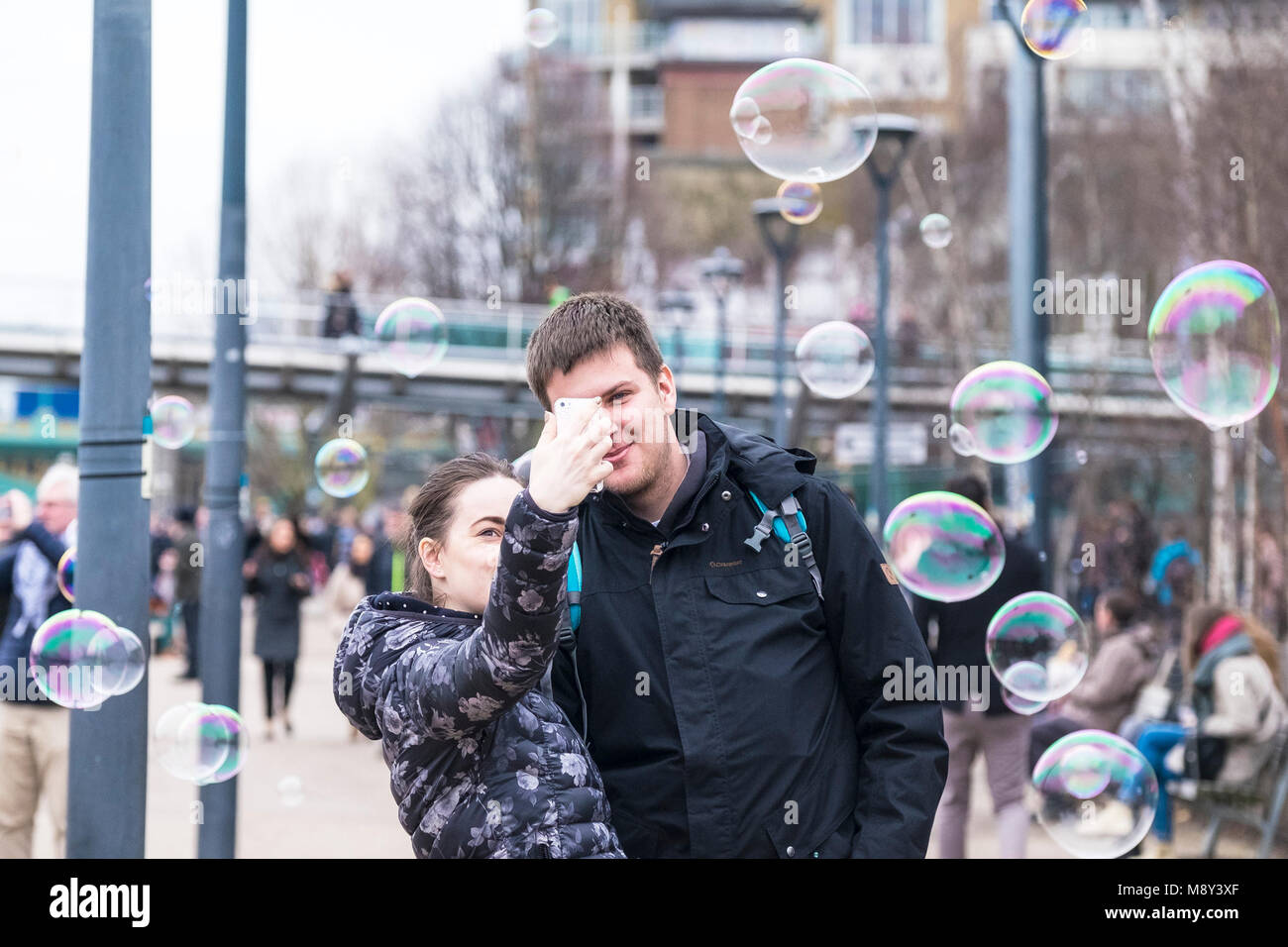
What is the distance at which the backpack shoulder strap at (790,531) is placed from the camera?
2.87m

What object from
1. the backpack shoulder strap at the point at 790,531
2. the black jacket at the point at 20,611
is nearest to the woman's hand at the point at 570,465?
the backpack shoulder strap at the point at 790,531

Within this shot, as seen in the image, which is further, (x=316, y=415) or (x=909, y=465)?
(x=316, y=415)

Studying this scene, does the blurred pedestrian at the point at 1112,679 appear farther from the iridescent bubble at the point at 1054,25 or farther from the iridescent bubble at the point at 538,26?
the iridescent bubble at the point at 538,26

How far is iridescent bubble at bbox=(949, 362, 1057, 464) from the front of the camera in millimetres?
6551

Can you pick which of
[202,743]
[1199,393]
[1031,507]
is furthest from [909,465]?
[202,743]

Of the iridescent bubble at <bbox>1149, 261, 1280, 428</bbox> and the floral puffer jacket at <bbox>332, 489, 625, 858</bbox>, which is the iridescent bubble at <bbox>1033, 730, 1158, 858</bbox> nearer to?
the iridescent bubble at <bbox>1149, 261, 1280, 428</bbox>

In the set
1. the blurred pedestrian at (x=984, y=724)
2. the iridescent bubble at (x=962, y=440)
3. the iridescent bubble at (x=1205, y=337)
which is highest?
the iridescent bubble at (x=1205, y=337)

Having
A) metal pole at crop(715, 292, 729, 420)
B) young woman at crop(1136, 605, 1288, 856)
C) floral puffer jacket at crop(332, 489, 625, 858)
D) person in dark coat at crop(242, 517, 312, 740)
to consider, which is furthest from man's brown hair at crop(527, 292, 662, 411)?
metal pole at crop(715, 292, 729, 420)

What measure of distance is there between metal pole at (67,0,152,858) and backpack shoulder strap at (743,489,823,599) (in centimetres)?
212

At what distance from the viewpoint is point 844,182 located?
42.8m

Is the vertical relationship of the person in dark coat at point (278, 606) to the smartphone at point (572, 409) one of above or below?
below

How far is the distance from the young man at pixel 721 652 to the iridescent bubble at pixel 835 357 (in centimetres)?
419
